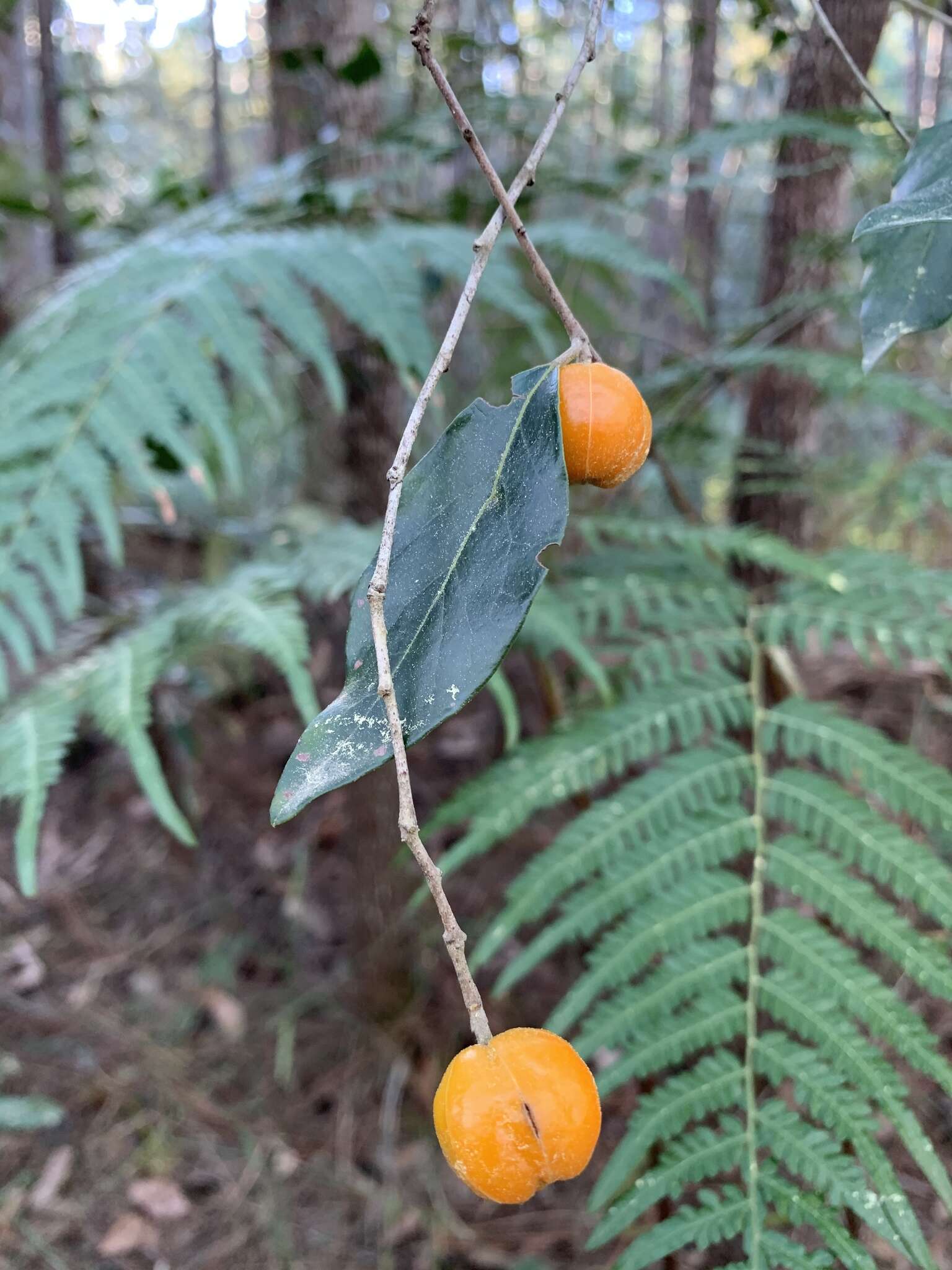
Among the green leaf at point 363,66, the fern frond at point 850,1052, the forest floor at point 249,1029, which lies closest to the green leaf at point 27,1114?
the forest floor at point 249,1029

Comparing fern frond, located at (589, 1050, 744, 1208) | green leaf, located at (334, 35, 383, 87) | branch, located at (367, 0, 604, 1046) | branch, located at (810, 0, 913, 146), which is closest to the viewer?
branch, located at (367, 0, 604, 1046)

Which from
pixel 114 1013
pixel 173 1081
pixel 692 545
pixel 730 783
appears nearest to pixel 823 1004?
pixel 730 783

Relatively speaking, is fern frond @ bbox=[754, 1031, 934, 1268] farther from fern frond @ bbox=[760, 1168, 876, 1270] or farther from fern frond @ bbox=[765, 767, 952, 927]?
fern frond @ bbox=[765, 767, 952, 927]

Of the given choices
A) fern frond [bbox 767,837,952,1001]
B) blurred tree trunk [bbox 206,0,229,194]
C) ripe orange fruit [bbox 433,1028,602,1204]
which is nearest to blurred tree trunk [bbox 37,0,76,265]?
blurred tree trunk [bbox 206,0,229,194]

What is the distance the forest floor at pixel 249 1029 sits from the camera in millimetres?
1504

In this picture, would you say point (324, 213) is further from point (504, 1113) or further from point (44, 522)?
point (504, 1113)

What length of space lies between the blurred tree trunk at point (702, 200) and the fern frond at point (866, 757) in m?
2.00

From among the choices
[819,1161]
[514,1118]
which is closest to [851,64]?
[514,1118]

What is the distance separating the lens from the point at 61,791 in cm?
244

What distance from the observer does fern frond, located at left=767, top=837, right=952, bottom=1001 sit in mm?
869

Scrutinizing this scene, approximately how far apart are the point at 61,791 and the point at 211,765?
0.50 meters

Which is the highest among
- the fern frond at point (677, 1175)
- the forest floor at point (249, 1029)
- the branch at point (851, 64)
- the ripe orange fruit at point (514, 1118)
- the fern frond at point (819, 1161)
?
the branch at point (851, 64)

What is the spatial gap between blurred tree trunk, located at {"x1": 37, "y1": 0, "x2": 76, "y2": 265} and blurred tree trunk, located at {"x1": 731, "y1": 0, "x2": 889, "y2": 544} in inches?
67.7

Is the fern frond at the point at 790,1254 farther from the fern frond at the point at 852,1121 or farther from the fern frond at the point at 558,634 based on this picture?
the fern frond at the point at 558,634
